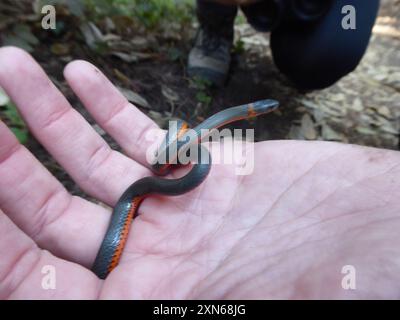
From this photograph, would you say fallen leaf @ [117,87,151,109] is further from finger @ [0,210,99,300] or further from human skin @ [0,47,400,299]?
finger @ [0,210,99,300]

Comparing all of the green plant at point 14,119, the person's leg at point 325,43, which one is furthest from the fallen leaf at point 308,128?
the green plant at point 14,119

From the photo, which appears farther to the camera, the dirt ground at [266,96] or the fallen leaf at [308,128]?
the fallen leaf at [308,128]

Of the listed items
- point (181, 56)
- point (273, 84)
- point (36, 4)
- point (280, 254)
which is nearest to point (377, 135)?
point (273, 84)

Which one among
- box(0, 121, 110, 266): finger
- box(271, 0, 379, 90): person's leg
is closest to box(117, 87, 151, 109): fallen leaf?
box(0, 121, 110, 266): finger

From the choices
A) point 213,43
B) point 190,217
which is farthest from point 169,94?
point 190,217

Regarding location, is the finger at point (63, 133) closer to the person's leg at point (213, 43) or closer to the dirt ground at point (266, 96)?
the dirt ground at point (266, 96)

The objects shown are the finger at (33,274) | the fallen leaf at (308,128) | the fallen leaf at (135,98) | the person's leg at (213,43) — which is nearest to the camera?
the finger at (33,274)

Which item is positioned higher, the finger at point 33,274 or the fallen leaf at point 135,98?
the finger at point 33,274

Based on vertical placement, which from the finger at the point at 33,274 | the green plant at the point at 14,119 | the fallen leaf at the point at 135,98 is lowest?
the fallen leaf at the point at 135,98
